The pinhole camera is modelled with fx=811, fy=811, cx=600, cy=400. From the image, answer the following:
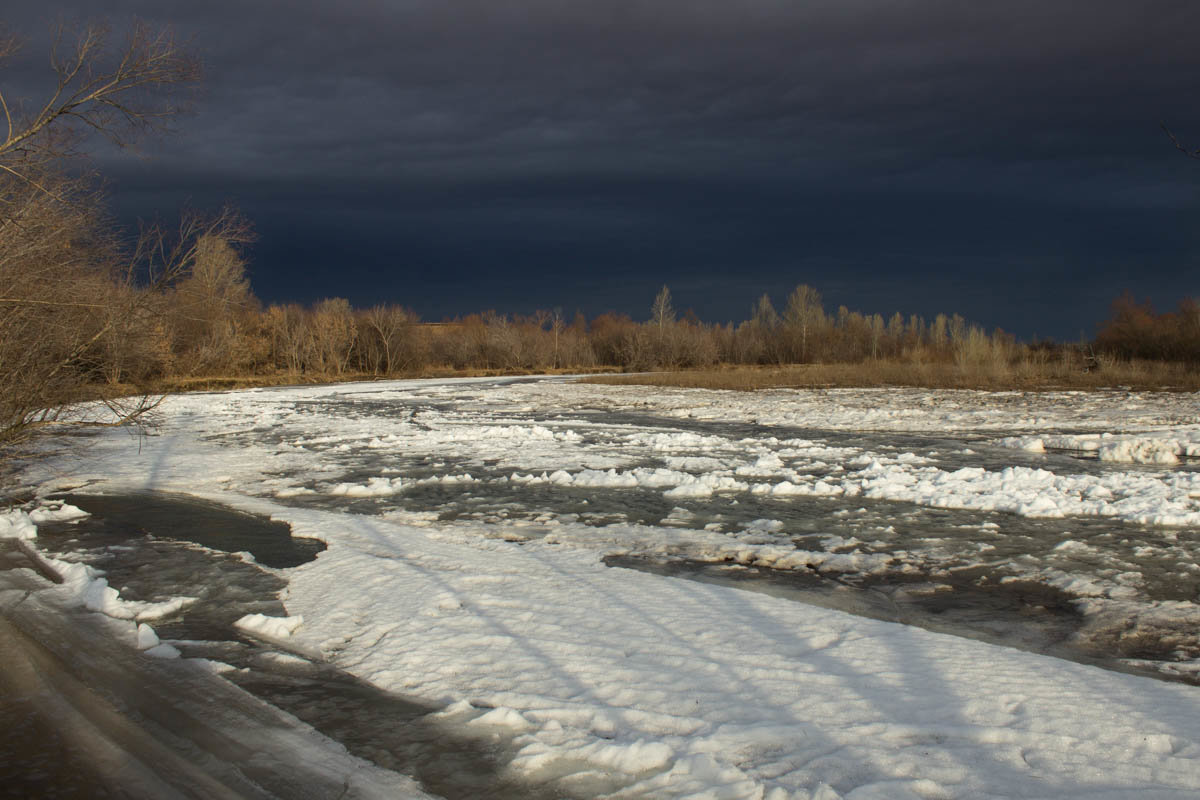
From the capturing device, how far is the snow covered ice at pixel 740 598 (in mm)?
3633

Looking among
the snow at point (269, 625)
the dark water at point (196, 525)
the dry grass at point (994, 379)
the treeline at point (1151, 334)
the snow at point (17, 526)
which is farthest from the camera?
the treeline at point (1151, 334)

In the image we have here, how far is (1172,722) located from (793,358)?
3349 inches

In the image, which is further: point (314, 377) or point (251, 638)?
point (314, 377)

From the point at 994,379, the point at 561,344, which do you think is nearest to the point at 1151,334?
the point at 994,379

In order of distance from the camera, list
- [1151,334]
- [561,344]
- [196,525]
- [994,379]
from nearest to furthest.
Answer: [196,525] → [994,379] → [1151,334] → [561,344]

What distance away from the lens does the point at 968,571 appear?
23.0ft

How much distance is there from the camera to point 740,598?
6109 mm

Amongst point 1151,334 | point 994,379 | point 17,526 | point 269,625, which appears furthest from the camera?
point 1151,334

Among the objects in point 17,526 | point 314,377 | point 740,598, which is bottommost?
point 740,598

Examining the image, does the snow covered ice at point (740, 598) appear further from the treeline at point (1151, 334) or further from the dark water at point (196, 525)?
the treeline at point (1151, 334)

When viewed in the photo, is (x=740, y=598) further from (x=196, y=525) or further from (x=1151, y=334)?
(x=1151, y=334)

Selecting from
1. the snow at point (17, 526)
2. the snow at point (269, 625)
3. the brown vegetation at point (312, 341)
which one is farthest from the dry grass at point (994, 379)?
the snow at point (269, 625)

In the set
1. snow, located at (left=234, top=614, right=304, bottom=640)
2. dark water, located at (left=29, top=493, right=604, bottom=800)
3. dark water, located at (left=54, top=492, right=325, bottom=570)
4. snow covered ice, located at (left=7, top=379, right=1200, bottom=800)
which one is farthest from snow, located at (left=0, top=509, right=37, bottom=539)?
snow, located at (left=234, top=614, right=304, bottom=640)

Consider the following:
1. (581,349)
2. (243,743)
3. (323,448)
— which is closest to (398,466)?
(323,448)
